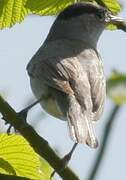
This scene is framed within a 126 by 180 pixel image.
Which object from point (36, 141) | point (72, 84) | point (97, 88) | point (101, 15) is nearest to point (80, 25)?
point (101, 15)

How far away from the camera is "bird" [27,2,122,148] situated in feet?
9.79

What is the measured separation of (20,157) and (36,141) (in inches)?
4.2

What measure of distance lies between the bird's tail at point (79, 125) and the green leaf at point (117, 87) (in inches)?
43.0

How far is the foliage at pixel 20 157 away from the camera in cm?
214

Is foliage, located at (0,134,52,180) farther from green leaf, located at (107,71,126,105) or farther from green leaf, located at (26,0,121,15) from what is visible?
green leaf, located at (107,71,126,105)

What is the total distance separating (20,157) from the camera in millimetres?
2176

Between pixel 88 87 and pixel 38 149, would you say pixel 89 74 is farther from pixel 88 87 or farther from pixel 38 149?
pixel 38 149

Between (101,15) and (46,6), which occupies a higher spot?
(46,6)

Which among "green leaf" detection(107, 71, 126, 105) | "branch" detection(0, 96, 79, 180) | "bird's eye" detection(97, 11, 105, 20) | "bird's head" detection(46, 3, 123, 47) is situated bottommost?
"bird's head" detection(46, 3, 123, 47)

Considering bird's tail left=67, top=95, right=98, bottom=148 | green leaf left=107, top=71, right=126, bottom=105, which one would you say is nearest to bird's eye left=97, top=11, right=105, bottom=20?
bird's tail left=67, top=95, right=98, bottom=148

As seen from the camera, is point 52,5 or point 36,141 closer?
point 36,141

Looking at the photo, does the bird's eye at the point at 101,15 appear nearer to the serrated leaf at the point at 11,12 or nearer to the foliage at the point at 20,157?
the serrated leaf at the point at 11,12

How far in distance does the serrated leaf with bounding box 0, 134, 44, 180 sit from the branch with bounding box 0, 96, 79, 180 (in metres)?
0.06

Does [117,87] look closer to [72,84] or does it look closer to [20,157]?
[20,157]
